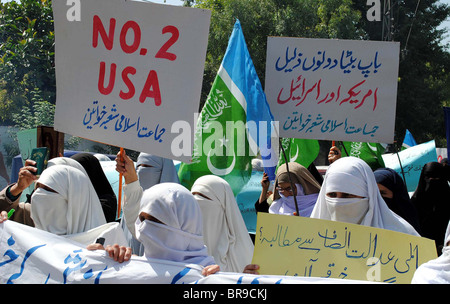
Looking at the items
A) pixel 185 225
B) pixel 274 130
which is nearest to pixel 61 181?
pixel 185 225

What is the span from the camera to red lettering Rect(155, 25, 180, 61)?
11.2 ft

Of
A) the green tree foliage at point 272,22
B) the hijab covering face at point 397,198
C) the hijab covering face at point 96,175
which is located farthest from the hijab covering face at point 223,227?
the green tree foliage at point 272,22

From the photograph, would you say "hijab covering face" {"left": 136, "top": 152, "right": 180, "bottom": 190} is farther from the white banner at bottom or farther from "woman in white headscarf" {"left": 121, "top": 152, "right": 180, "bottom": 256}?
the white banner at bottom

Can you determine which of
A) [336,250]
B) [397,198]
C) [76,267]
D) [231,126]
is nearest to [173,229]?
[76,267]

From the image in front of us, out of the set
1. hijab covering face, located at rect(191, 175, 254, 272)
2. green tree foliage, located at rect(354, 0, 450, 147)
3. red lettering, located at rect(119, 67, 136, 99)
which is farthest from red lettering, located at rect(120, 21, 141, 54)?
green tree foliage, located at rect(354, 0, 450, 147)

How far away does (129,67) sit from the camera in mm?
3424

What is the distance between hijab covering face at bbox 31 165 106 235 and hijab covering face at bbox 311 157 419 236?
1.28m

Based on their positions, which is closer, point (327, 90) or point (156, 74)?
point (156, 74)

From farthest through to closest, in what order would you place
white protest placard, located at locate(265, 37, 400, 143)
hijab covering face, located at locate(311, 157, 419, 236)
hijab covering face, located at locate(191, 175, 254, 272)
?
white protest placard, located at locate(265, 37, 400, 143)
hijab covering face, located at locate(191, 175, 254, 272)
hijab covering face, located at locate(311, 157, 419, 236)

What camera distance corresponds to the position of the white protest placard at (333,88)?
4695 mm

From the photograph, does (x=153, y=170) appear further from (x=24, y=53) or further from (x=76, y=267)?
(x=24, y=53)

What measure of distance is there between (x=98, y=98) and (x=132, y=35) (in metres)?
0.40
